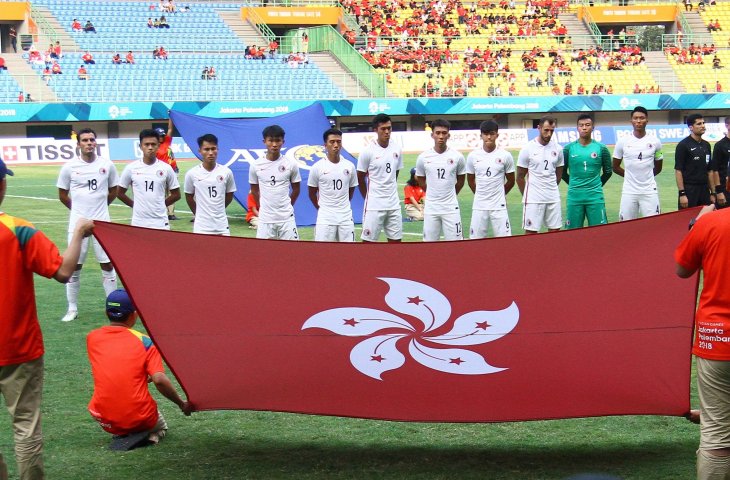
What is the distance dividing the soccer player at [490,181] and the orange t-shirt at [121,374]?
265 inches

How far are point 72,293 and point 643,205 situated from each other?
7.46 m

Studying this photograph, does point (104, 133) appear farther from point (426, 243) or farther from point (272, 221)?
point (426, 243)

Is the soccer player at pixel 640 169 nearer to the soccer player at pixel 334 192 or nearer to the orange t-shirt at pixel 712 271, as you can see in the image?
the soccer player at pixel 334 192

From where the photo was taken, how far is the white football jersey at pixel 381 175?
12000mm

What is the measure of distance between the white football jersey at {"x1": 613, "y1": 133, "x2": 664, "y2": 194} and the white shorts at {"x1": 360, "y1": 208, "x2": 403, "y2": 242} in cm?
327

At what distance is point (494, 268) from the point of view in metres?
5.70

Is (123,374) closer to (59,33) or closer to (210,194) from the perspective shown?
(210,194)

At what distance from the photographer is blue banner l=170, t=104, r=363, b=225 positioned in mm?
17828

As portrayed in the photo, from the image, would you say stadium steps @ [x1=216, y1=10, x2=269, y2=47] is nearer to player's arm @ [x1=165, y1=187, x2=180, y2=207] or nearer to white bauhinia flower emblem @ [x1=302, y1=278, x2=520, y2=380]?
player's arm @ [x1=165, y1=187, x2=180, y2=207]

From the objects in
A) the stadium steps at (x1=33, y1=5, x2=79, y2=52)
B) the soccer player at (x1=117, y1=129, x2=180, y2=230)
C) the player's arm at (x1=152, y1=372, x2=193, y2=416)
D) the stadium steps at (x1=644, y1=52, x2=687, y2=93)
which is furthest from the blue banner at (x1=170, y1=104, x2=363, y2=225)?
the stadium steps at (x1=644, y1=52, x2=687, y2=93)

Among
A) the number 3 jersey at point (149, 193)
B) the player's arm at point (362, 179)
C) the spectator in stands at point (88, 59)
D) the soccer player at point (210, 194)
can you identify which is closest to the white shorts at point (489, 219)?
the player's arm at point (362, 179)

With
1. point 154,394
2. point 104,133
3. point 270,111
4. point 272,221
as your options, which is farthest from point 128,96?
point 154,394

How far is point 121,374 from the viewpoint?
6.14 m

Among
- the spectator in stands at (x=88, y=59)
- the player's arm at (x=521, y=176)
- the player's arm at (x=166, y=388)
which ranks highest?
the spectator in stands at (x=88, y=59)
